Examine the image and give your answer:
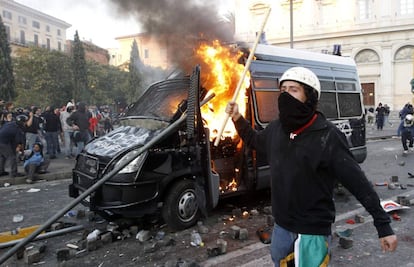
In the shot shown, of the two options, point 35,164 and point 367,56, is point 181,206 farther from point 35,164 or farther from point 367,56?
point 367,56

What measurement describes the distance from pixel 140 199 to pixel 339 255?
97.6 inches

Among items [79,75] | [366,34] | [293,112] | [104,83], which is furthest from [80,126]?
[366,34]

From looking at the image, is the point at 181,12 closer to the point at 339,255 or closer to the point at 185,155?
the point at 185,155

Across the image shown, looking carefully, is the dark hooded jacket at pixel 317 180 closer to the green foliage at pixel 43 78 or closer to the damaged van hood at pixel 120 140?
the damaged van hood at pixel 120 140

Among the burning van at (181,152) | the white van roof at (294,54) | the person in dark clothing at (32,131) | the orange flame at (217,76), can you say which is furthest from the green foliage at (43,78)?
the orange flame at (217,76)

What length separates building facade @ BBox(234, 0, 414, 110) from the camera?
36656 mm

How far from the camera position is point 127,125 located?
19.4ft

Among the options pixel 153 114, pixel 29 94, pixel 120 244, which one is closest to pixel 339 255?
pixel 120 244

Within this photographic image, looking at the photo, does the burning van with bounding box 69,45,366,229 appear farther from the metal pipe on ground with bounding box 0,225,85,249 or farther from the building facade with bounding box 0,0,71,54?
the building facade with bounding box 0,0,71,54

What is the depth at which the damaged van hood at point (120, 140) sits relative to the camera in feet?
16.5

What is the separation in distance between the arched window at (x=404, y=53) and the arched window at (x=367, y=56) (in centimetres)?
181

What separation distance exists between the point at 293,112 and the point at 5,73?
122 feet

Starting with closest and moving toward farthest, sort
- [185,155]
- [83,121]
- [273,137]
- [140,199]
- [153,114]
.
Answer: [273,137] < [140,199] < [185,155] < [153,114] < [83,121]

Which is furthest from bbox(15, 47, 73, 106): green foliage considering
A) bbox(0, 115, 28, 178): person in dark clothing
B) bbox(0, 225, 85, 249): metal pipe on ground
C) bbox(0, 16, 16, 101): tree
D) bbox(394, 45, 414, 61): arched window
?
bbox(394, 45, 414, 61): arched window
